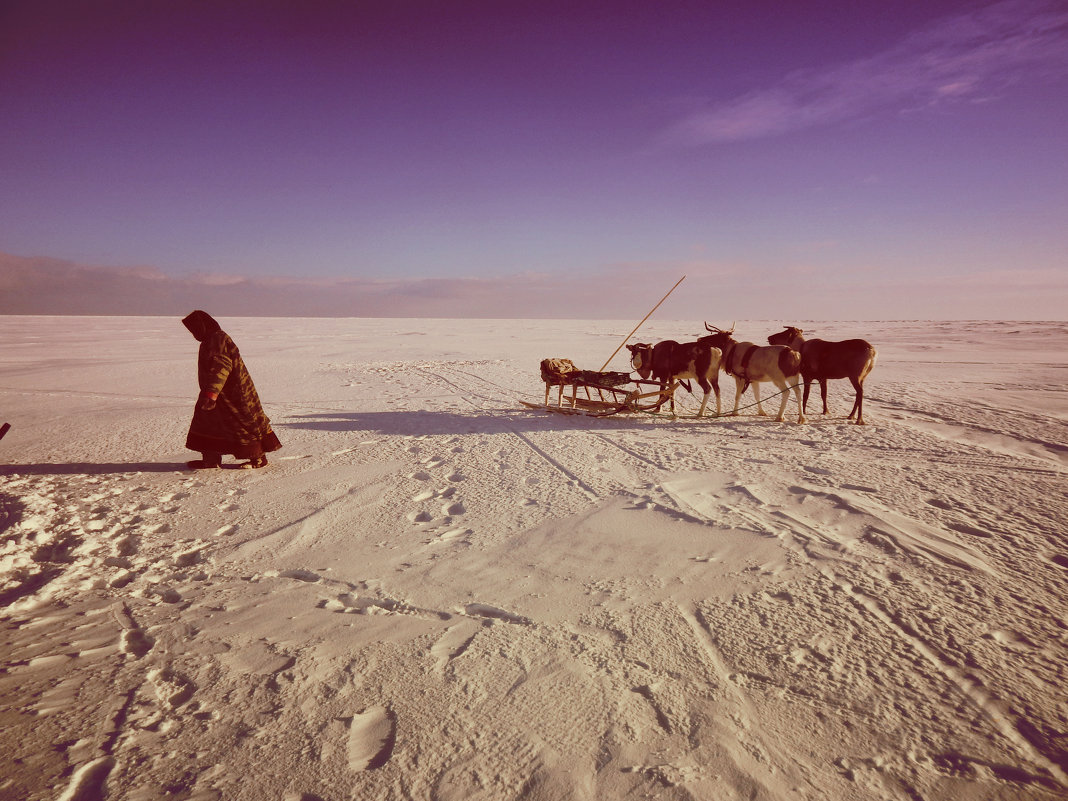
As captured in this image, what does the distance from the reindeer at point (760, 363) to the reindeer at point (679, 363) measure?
28 cm

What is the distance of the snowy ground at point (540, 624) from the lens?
237cm

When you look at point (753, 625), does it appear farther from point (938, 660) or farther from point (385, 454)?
point (385, 454)

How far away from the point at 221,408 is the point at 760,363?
27.0 feet

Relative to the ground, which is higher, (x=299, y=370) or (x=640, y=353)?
(x=640, y=353)

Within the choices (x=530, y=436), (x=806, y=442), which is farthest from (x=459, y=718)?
(x=806, y=442)

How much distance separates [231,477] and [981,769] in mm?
7105

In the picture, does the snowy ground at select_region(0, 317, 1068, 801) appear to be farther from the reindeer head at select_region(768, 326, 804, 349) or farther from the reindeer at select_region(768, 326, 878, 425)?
the reindeer head at select_region(768, 326, 804, 349)

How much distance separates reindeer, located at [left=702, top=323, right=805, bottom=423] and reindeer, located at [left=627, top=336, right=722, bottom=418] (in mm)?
281

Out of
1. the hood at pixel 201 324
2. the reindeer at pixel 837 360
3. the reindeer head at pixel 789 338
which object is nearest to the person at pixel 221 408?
the hood at pixel 201 324

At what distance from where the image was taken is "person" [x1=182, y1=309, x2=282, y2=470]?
6492mm

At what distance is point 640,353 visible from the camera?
34.0ft

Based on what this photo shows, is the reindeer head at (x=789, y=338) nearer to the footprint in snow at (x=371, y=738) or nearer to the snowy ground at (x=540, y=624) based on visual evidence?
the snowy ground at (x=540, y=624)

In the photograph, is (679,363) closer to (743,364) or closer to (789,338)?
(743,364)

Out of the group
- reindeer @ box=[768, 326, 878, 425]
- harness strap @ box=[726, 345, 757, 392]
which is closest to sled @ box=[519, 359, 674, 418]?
harness strap @ box=[726, 345, 757, 392]
